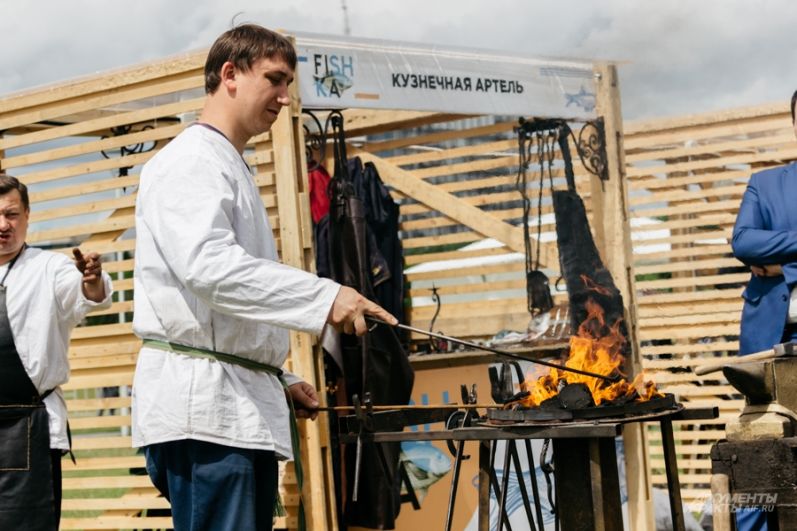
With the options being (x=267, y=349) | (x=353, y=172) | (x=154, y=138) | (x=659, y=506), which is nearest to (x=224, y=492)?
(x=267, y=349)

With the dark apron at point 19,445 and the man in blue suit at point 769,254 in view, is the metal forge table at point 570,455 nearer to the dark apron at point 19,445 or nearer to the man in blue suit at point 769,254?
the man in blue suit at point 769,254

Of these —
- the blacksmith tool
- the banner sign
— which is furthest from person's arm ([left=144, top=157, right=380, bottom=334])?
the banner sign

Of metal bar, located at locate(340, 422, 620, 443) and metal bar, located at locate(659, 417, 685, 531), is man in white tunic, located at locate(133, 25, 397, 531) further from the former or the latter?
metal bar, located at locate(659, 417, 685, 531)

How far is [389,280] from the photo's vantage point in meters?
7.17

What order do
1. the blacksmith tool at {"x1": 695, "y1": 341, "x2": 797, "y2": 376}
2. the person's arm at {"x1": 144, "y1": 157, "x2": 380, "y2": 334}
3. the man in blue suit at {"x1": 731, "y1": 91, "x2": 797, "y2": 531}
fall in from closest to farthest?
the person's arm at {"x1": 144, "y1": 157, "x2": 380, "y2": 334}
the blacksmith tool at {"x1": 695, "y1": 341, "x2": 797, "y2": 376}
the man in blue suit at {"x1": 731, "y1": 91, "x2": 797, "y2": 531}

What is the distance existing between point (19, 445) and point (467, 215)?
12.5 feet

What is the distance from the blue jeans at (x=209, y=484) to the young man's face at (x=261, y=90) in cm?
94

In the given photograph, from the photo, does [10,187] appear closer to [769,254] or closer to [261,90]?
[261,90]

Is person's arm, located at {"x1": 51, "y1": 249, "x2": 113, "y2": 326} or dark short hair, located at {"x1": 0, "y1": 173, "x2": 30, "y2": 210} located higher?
dark short hair, located at {"x1": 0, "y1": 173, "x2": 30, "y2": 210}

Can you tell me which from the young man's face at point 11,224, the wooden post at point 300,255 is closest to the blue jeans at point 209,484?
the young man's face at point 11,224

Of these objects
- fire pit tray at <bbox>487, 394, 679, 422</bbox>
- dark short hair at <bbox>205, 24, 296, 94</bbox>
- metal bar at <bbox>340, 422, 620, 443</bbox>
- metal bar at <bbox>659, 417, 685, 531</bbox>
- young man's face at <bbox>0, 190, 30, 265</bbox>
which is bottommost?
metal bar at <bbox>659, 417, 685, 531</bbox>

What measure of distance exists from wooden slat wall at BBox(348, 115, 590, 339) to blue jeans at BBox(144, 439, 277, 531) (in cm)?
464

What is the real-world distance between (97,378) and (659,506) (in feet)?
12.0

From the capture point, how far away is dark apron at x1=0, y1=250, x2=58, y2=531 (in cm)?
475
